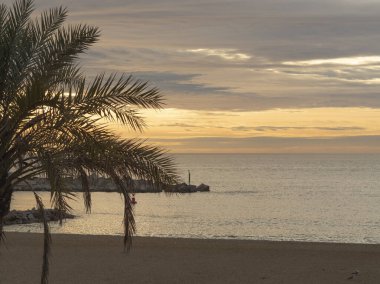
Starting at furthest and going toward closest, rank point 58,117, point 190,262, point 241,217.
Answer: point 241,217 → point 190,262 → point 58,117

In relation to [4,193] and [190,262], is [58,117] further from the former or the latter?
[190,262]

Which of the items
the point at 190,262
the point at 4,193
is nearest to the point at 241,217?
the point at 190,262

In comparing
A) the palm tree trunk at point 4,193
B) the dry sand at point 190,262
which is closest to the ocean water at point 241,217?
the dry sand at point 190,262

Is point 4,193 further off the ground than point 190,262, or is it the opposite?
point 4,193

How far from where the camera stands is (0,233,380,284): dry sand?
18.5 metres

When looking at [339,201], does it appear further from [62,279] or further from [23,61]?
[23,61]

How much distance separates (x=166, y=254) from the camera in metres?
22.7

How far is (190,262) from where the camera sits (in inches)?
830

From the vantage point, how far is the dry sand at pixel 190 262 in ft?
60.7

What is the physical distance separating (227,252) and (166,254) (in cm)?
220

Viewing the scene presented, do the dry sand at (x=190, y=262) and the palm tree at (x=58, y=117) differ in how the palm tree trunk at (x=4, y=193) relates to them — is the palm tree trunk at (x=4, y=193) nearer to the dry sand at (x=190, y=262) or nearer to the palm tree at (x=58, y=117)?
the palm tree at (x=58, y=117)

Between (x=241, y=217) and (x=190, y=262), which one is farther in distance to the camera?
(x=241, y=217)

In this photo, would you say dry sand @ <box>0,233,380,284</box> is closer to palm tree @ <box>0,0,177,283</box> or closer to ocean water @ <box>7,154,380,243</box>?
palm tree @ <box>0,0,177,283</box>

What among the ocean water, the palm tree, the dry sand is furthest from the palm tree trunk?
the ocean water
